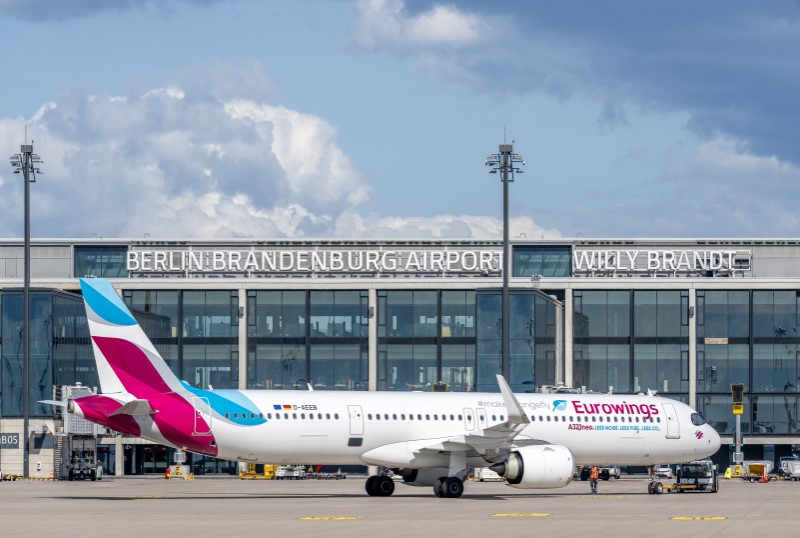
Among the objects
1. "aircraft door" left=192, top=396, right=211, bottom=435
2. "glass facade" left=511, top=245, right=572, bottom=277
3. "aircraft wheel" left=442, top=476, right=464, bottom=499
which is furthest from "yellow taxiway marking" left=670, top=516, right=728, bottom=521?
"glass facade" left=511, top=245, right=572, bottom=277

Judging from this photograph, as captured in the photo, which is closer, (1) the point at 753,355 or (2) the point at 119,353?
(2) the point at 119,353

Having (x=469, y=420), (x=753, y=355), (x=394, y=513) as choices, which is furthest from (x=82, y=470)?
(x=753, y=355)

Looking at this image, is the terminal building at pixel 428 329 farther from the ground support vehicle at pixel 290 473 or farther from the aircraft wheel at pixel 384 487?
the aircraft wheel at pixel 384 487

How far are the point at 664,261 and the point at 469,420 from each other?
5415 cm

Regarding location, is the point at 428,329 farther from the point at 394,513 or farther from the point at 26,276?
the point at 394,513

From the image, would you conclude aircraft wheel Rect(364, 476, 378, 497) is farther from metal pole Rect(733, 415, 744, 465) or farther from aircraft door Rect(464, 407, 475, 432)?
metal pole Rect(733, 415, 744, 465)

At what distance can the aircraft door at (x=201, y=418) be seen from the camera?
1860 inches

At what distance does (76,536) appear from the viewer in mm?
31547

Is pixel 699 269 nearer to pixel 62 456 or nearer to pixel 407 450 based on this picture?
pixel 62 456

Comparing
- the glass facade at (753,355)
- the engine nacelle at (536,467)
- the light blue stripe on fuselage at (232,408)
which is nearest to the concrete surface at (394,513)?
the engine nacelle at (536,467)

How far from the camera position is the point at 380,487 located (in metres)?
50.8

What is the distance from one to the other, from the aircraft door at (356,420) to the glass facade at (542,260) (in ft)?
189

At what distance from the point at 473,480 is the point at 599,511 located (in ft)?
97.9

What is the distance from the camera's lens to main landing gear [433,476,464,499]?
1944 inches
